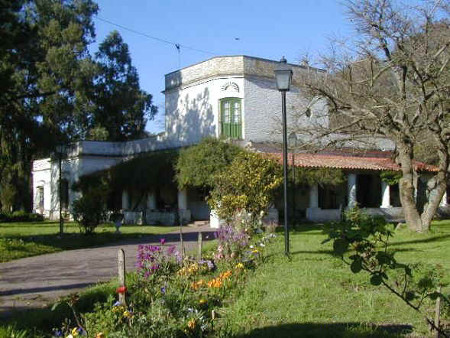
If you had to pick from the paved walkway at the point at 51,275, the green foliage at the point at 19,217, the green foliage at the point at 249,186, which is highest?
the green foliage at the point at 249,186

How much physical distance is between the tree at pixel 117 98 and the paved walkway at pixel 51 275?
80.4 feet

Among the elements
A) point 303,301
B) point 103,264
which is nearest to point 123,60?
point 103,264

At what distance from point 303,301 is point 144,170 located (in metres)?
22.7

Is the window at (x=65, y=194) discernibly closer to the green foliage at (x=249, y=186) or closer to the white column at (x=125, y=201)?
the white column at (x=125, y=201)

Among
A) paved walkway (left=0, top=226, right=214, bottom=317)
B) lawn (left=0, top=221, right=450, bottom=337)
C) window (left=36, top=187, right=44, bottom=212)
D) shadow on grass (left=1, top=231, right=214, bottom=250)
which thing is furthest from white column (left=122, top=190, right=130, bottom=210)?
lawn (left=0, top=221, right=450, bottom=337)

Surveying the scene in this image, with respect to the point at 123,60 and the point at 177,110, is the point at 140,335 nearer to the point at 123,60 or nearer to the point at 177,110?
the point at 177,110

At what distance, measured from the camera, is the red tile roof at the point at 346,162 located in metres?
27.7

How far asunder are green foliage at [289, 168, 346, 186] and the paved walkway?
1270 cm

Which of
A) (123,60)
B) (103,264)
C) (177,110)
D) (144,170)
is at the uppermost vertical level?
Answer: (123,60)

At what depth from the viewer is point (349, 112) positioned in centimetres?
1822

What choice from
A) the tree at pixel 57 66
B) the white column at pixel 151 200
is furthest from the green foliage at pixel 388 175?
the tree at pixel 57 66

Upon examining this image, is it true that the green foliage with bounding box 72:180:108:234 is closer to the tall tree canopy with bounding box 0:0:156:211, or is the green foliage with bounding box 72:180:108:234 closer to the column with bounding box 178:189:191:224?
the column with bounding box 178:189:191:224

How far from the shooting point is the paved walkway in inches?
333

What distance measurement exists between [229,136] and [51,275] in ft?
59.2
